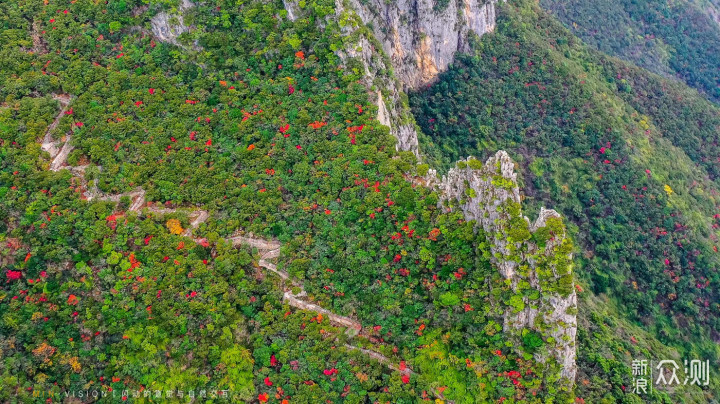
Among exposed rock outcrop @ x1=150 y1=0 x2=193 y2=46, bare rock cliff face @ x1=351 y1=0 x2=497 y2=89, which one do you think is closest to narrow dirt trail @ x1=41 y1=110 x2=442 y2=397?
A: exposed rock outcrop @ x1=150 y1=0 x2=193 y2=46

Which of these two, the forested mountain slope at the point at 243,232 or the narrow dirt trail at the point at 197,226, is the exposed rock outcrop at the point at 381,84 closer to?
the forested mountain slope at the point at 243,232

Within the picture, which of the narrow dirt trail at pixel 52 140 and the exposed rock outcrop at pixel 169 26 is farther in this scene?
the exposed rock outcrop at pixel 169 26

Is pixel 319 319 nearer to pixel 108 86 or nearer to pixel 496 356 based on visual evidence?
pixel 496 356

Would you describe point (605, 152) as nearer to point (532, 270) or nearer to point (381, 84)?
point (381, 84)

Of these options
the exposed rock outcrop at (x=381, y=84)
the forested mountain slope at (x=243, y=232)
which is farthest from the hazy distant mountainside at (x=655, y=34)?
the forested mountain slope at (x=243, y=232)

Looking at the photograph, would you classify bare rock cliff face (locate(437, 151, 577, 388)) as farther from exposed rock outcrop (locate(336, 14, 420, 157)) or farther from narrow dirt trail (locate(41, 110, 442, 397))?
exposed rock outcrop (locate(336, 14, 420, 157))

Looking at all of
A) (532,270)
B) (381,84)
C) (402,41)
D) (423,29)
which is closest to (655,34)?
(423,29)

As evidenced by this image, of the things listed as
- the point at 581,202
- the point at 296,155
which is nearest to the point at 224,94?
the point at 296,155
